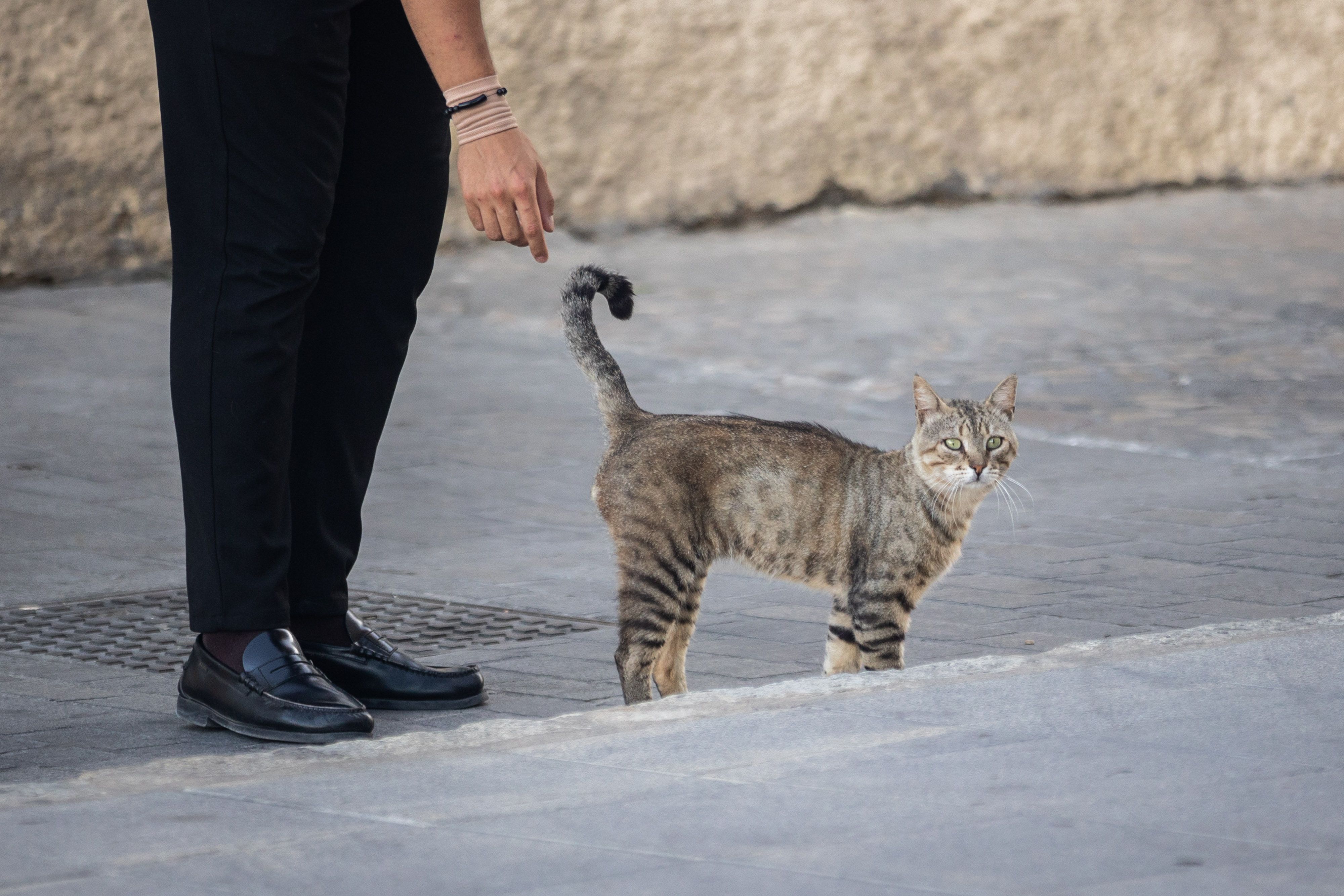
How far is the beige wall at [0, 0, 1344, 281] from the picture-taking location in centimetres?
945

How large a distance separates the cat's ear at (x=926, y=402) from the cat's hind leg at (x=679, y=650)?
0.81 metres

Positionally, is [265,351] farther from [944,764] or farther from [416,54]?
[944,764]

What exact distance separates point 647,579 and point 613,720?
96cm

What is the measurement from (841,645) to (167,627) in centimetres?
158

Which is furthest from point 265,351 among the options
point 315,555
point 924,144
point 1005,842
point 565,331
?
point 924,144

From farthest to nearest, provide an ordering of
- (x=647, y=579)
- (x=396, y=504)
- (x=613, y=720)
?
(x=396, y=504), (x=647, y=579), (x=613, y=720)

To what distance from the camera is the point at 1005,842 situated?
2.36 meters

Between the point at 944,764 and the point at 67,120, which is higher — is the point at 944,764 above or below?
below

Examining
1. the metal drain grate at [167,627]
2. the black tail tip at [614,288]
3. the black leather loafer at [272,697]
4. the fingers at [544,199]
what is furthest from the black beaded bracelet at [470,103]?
the metal drain grate at [167,627]

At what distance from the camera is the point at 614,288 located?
431 cm

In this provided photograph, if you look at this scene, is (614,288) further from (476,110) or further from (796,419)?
(796,419)

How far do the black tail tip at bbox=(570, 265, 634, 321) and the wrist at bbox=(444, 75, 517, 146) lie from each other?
3.52ft

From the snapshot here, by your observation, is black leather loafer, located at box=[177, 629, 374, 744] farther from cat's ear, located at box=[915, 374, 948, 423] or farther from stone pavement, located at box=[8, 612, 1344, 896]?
cat's ear, located at box=[915, 374, 948, 423]

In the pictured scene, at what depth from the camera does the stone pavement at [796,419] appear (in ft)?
13.8
